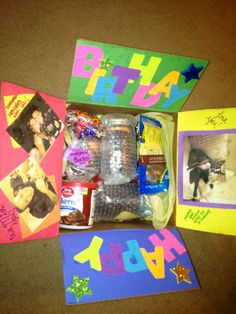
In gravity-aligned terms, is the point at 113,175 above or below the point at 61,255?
above

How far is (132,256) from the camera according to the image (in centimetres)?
88

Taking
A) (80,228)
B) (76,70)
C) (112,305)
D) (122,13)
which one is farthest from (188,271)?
(122,13)

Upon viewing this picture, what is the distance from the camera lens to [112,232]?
882mm

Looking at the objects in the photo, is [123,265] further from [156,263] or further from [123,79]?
[123,79]

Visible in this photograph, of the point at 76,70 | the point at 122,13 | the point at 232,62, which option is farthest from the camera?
the point at 232,62

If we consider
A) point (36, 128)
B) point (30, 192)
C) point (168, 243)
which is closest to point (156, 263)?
point (168, 243)

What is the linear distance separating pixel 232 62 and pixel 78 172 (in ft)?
2.37

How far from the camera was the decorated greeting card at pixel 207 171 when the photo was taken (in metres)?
0.96

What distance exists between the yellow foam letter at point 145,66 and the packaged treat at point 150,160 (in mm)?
147

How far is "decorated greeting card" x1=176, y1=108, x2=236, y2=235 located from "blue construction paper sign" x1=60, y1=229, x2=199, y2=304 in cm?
14

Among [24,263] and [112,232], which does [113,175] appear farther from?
[24,263]

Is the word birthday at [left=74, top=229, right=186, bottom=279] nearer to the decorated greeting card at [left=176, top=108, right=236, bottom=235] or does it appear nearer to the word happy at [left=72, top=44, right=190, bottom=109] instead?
the decorated greeting card at [left=176, top=108, right=236, bottom=235]

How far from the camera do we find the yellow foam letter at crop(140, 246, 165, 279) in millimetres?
886

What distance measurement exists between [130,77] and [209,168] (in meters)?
0.44
